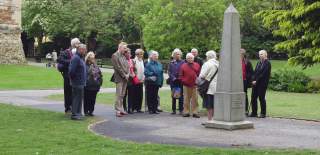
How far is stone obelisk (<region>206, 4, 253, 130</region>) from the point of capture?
43.6 feet

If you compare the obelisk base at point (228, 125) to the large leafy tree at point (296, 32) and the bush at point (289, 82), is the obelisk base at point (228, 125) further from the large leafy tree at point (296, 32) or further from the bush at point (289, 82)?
the bush at point (289, 82)

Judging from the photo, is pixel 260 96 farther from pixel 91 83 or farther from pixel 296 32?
pixel 296 32

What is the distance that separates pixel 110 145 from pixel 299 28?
54.8 ft

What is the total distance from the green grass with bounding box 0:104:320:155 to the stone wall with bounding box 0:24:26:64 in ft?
97.8

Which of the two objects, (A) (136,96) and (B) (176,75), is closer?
(B) (176,75)

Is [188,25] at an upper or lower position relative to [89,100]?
upper

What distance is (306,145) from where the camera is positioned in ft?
36.3

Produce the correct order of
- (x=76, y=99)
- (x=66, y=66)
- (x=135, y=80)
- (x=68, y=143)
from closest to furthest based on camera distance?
(x=68, y=143) → (x=76, y=99) → (x=66, y=66) → (x=135, y=80)

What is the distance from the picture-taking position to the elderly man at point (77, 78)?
14656 mm

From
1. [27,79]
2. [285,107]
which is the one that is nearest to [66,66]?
[285,107]

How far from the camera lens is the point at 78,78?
14.7 meters

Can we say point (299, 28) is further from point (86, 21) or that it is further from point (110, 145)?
point (86, 21)

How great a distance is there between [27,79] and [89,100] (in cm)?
1747

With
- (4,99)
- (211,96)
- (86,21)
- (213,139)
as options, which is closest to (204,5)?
(86,21)
